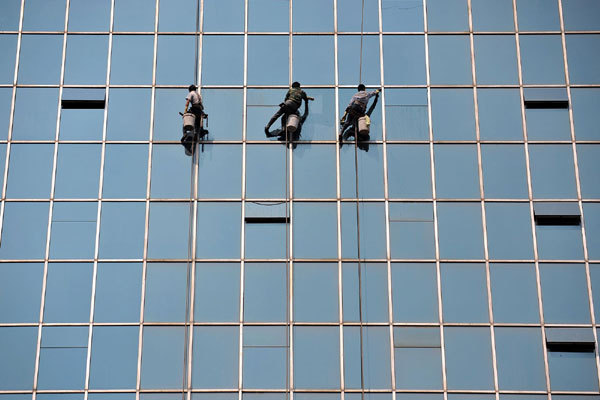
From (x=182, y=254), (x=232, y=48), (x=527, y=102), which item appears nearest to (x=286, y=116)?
(x=232, y=48)

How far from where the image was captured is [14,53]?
95.2ft

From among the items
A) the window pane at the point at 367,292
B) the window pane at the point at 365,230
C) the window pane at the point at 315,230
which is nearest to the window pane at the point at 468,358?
the window pane at the point at 367,292

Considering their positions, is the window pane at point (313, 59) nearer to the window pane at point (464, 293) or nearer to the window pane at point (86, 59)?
the window pane at point (86, 59)

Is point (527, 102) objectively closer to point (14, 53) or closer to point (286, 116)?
point (286, 116)

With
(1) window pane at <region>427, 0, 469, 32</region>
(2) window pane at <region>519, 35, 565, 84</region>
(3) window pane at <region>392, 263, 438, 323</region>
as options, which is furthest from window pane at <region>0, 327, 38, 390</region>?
(2) window pane at <region>519, 35, 565, 84</region>

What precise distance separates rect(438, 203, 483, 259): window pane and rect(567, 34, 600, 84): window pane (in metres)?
4.92

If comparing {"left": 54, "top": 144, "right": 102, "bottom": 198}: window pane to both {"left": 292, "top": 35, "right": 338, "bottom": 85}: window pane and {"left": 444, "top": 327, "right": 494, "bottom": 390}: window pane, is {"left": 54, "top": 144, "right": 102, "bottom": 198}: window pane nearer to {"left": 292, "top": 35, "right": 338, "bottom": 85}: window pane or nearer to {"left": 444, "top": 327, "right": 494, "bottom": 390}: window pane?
{"left": 292, "top": 35, "right": 338, "bottom": 85}: window pane

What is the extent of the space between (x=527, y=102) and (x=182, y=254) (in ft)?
33.5

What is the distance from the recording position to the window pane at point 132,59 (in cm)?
2873

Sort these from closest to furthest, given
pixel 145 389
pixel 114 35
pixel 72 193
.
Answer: pixel 145 389
pixel 72 193
pixel 114 35

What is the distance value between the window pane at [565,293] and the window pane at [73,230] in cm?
1164

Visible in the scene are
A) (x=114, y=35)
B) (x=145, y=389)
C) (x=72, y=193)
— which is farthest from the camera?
(x=114, y=35)

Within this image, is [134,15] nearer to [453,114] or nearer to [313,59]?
[313,59]

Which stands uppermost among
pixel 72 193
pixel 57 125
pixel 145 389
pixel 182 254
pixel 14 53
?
pixel 14 53
